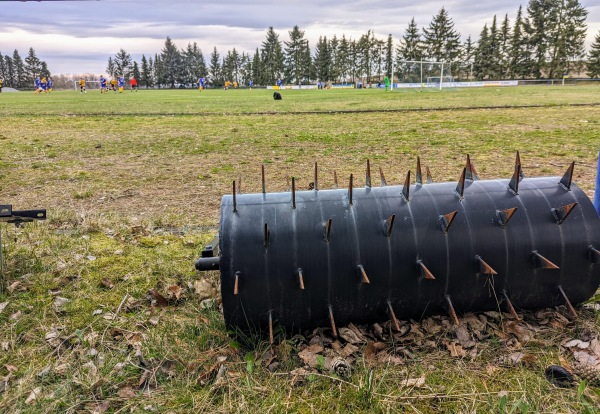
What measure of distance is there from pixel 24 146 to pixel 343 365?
422 inches

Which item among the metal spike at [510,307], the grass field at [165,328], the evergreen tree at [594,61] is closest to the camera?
the grass field at [165,328]

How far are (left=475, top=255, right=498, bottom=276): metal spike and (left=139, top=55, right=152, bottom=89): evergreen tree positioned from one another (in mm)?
139119

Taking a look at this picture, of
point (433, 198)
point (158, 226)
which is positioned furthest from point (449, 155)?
point (433, 198)

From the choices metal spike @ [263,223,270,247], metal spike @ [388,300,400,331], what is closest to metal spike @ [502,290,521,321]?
metal spike @ [388,300,400,331]

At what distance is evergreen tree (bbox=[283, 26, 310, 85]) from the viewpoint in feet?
389

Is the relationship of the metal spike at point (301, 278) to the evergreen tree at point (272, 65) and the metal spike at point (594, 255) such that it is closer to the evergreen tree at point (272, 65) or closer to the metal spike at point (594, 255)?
the metal spike at point (594, 255)

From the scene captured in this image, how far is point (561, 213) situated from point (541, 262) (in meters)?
0.29

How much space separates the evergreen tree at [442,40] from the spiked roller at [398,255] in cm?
10196

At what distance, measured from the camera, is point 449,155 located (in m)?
8.62

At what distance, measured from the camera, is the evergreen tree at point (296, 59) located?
119m

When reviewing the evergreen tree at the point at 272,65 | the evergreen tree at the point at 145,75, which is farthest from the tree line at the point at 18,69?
the evergreen tree at the point at 272,65

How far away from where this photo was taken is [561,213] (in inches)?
94.7

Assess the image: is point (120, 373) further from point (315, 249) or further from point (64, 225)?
point (64, 225)

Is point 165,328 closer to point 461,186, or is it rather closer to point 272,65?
point 461,186
